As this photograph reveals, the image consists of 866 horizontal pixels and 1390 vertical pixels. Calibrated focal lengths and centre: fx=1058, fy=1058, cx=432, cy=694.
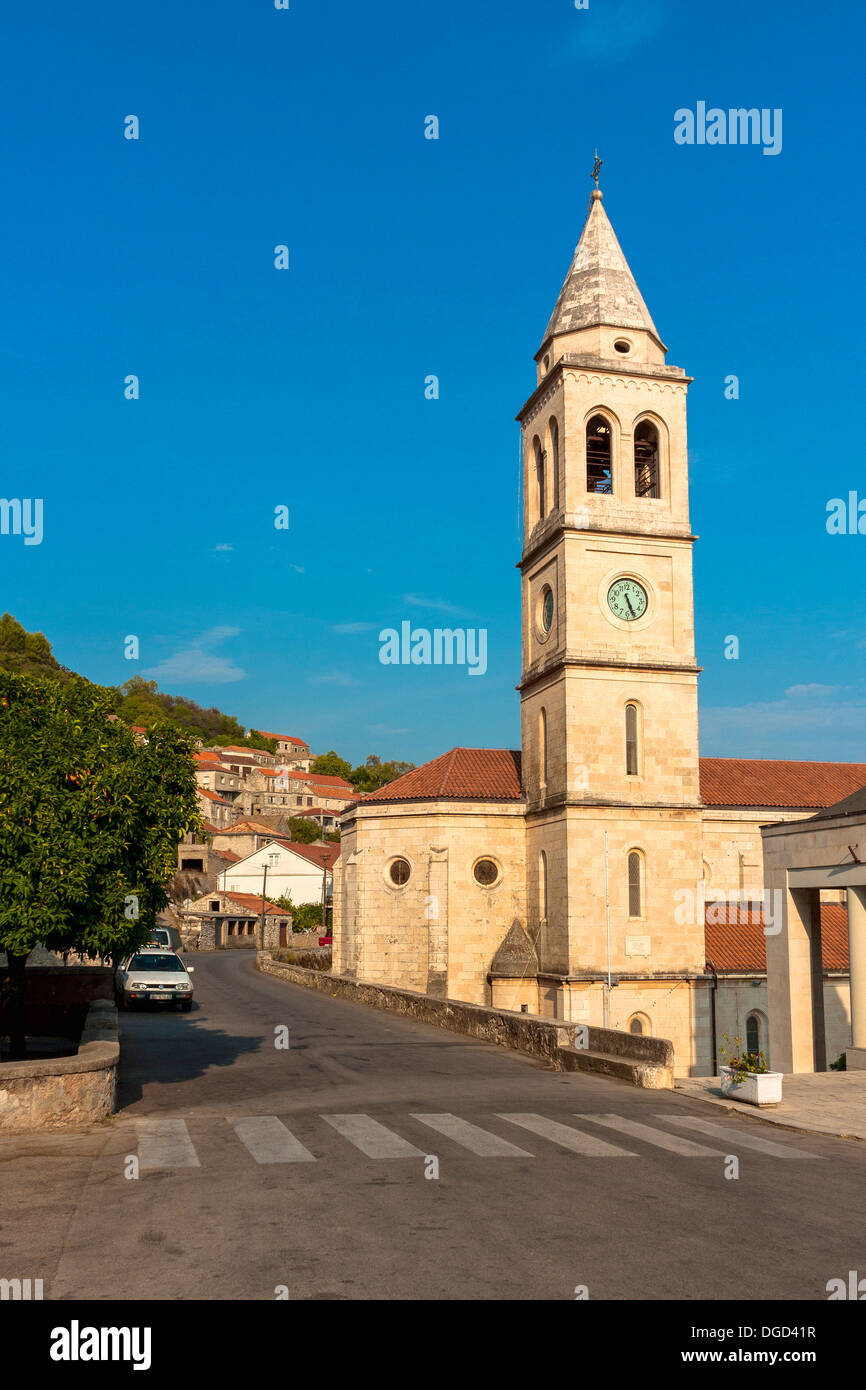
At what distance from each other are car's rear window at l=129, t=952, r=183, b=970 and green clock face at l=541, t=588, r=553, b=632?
17907mm

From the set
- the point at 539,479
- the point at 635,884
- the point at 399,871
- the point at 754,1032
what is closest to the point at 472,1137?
the point at 635,884

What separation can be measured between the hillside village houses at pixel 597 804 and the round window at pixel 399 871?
0.31ft

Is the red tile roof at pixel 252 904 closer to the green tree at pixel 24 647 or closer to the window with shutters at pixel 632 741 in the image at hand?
the green tree at pixel 24 647

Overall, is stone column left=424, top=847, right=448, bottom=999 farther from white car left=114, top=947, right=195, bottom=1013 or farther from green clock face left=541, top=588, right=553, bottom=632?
white car left=114, top=947, right=195, bottom=1013

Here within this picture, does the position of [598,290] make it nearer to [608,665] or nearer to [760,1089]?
[608,665]

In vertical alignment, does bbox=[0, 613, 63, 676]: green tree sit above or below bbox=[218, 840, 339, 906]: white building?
above

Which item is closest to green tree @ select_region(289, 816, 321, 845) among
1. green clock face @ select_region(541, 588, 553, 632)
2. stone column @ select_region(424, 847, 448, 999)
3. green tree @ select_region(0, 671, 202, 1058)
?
stone column @ select_region(424, 847, 448, 999)

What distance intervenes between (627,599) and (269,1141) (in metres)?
29.2

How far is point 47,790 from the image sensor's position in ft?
43.1

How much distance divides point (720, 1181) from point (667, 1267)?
125 inches

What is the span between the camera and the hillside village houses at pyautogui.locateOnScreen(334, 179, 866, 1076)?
35.7 meters

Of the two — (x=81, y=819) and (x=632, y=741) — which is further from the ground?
(x=632, y=741)

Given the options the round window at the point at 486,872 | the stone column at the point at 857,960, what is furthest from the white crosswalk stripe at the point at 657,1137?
the round window at the point at 486,872

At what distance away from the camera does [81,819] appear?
43.7 ft
